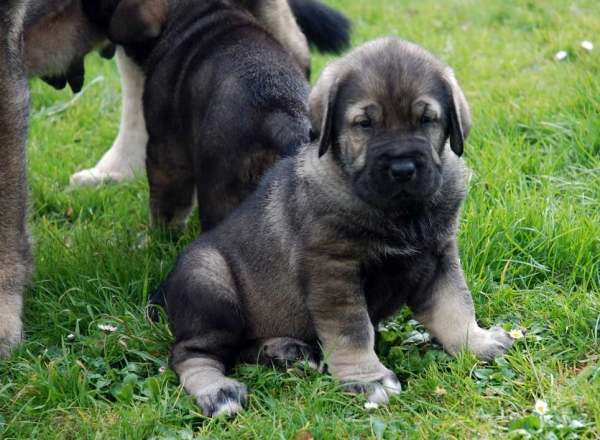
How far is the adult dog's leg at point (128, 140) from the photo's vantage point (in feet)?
20.5

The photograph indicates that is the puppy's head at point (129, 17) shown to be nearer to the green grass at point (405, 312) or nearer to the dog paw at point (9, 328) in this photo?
the green grass at point (405, 312)

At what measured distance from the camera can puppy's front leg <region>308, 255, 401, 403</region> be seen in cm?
368

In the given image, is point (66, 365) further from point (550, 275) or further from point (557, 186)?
point (557, 186)

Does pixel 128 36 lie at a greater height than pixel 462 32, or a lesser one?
greater

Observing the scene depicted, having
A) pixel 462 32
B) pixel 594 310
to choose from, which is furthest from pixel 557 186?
pixel 462 32

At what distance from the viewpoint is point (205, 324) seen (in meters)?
3.97

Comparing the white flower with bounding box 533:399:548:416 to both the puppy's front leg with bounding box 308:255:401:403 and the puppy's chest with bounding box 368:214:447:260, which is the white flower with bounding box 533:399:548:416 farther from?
the puppy's chest with bounding box 368:214:447:260

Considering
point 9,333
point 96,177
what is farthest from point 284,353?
point 96,177

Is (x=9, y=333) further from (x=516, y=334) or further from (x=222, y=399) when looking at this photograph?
(x=516, y=334)

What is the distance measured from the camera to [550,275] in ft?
14.8

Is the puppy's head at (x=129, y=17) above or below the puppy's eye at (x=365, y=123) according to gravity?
below

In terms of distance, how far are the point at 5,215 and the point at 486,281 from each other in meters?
2.15

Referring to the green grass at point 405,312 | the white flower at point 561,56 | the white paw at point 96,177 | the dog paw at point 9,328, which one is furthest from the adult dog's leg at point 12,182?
the white flower at point 561,56

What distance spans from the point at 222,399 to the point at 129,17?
248 cm
